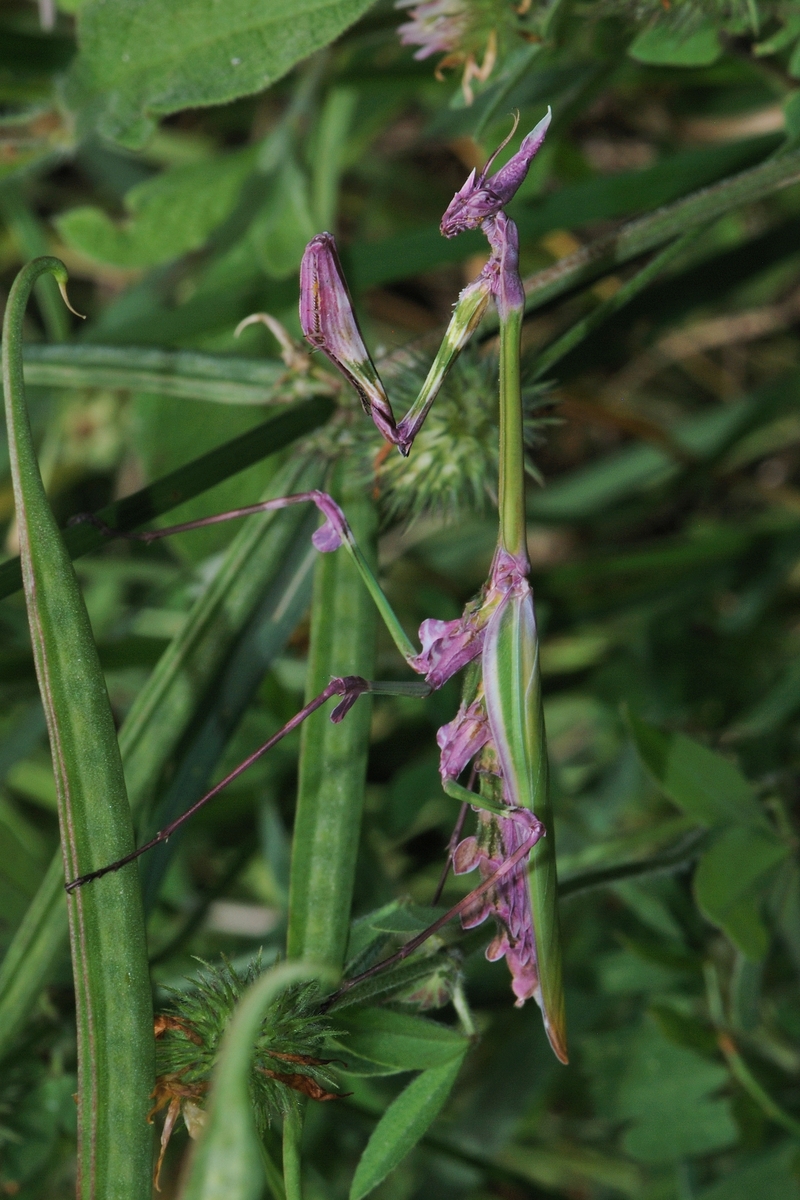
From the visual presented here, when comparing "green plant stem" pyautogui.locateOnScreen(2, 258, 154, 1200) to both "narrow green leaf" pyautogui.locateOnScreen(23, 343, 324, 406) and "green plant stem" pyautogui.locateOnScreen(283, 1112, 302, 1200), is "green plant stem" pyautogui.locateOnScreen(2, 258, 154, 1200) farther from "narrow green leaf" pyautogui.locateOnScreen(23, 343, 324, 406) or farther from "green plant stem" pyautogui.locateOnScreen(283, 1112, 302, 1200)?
"narrow green leaf" pyautogui.locateOnScreen(23, 343, 324, 406)

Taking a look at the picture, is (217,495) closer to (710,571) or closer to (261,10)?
(261,10)

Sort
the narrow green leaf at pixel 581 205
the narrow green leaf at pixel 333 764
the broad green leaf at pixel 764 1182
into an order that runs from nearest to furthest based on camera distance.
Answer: the narrow green leaf at pixel 333 764, the broad green leaf at pixel 764 1182, the narrow green leaf at pixel 581 205

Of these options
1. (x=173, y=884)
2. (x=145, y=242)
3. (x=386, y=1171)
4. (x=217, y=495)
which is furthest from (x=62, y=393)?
(x=386, y=1171)

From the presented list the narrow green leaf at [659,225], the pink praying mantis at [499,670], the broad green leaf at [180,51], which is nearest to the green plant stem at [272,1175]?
the pink praying mantis at [499,670]

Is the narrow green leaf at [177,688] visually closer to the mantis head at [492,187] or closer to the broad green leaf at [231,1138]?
the mantis head at [492,187]

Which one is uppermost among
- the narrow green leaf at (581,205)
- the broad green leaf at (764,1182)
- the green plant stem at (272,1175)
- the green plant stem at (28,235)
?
the green plant stem at (28,235)

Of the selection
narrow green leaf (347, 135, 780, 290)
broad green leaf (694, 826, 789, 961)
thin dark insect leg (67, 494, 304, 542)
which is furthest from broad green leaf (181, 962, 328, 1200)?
narrow green leaf (347, 135, 780, 290)
